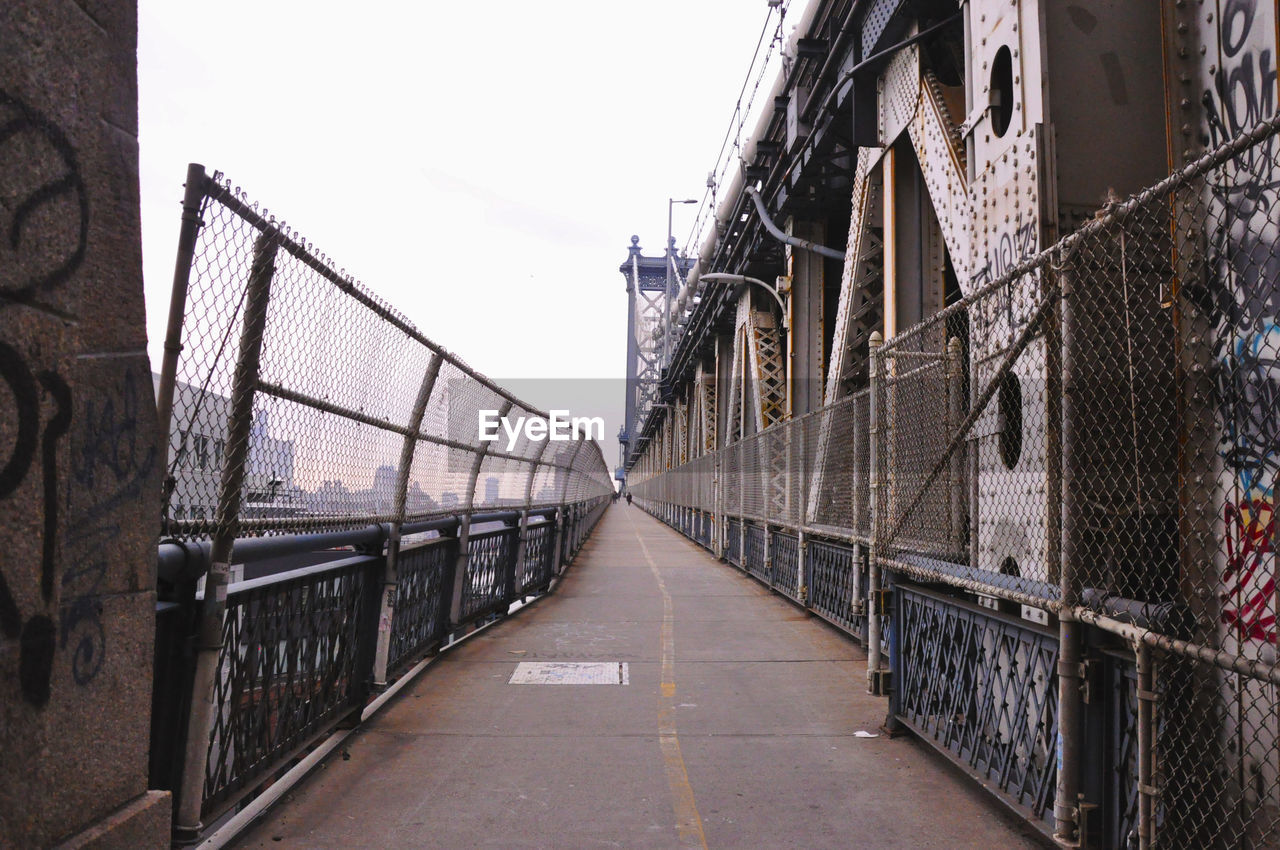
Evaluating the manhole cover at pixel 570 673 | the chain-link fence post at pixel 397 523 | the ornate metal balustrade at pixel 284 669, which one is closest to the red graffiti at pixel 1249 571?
the ornate metal balustrade at pixel 284 669

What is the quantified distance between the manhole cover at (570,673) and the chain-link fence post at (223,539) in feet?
12.3

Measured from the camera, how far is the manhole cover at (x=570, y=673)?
7191 mm

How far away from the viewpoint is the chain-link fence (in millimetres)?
3107

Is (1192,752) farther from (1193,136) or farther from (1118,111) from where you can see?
(1118,111)

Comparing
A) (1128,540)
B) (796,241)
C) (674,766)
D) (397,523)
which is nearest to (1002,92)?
(1128,540)

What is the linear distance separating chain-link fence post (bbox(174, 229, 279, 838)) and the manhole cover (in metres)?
3.76

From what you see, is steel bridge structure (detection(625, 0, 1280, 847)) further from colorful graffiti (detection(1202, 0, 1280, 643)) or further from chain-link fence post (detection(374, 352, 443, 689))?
chain-link fence post (detection(374, 352, 443, 689))

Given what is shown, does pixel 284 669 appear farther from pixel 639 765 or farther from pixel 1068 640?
pixel 1068 640

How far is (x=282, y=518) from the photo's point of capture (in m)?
4.22

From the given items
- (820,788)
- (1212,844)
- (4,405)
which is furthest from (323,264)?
(1212,844)

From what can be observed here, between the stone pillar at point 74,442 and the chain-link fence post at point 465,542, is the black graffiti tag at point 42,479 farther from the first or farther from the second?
the chain-link fence post at point 465,542

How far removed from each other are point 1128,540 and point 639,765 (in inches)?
108

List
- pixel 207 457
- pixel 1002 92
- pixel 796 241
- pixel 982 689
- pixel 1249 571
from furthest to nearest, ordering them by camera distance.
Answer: pixel 796 241 → pixel 1002 92 → pixel 982 689 → pixel 207 457 → pixel 1249 571

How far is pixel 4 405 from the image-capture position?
215 centimetres
